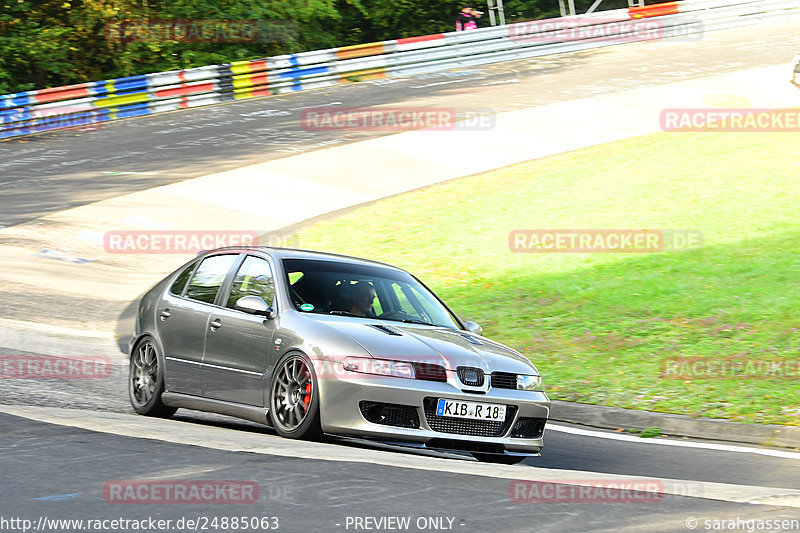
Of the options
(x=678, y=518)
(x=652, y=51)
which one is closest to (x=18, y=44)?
(x=652, y=51)

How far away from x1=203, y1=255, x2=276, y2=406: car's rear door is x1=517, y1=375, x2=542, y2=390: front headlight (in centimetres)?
182

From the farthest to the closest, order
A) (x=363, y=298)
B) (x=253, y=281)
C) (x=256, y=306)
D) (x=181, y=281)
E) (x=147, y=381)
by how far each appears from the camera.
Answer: (x=181, y=281) → (x=147, y=381) → (x=253, y=281) → (x=363, y=298) → (x=256, y=306)

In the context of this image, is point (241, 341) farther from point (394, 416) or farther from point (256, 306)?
point (394, 416)

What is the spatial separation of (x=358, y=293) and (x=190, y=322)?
1.45 metres

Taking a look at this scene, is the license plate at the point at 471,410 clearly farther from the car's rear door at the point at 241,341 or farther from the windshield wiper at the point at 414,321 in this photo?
the car's rear door at the point at 241,341

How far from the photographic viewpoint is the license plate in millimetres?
→ 7422

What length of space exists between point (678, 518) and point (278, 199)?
16.4 metres

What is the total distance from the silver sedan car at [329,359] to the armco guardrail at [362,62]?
20.1 m

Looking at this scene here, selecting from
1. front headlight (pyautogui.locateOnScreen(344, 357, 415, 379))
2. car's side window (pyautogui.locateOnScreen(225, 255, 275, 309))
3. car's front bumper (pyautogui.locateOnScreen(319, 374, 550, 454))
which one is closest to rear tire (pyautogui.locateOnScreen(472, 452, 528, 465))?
car's front bumper (pyautogui.locateOnScreen(319, 374, 550, 454))

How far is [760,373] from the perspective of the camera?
10.8 m

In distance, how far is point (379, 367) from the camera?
7402 mm

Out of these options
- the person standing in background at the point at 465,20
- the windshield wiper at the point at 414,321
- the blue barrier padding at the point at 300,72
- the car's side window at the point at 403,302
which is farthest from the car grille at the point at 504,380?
the person standing in background at the point at 465,20

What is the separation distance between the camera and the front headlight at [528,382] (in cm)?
789

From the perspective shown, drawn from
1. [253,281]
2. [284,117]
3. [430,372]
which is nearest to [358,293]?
[253,281]
